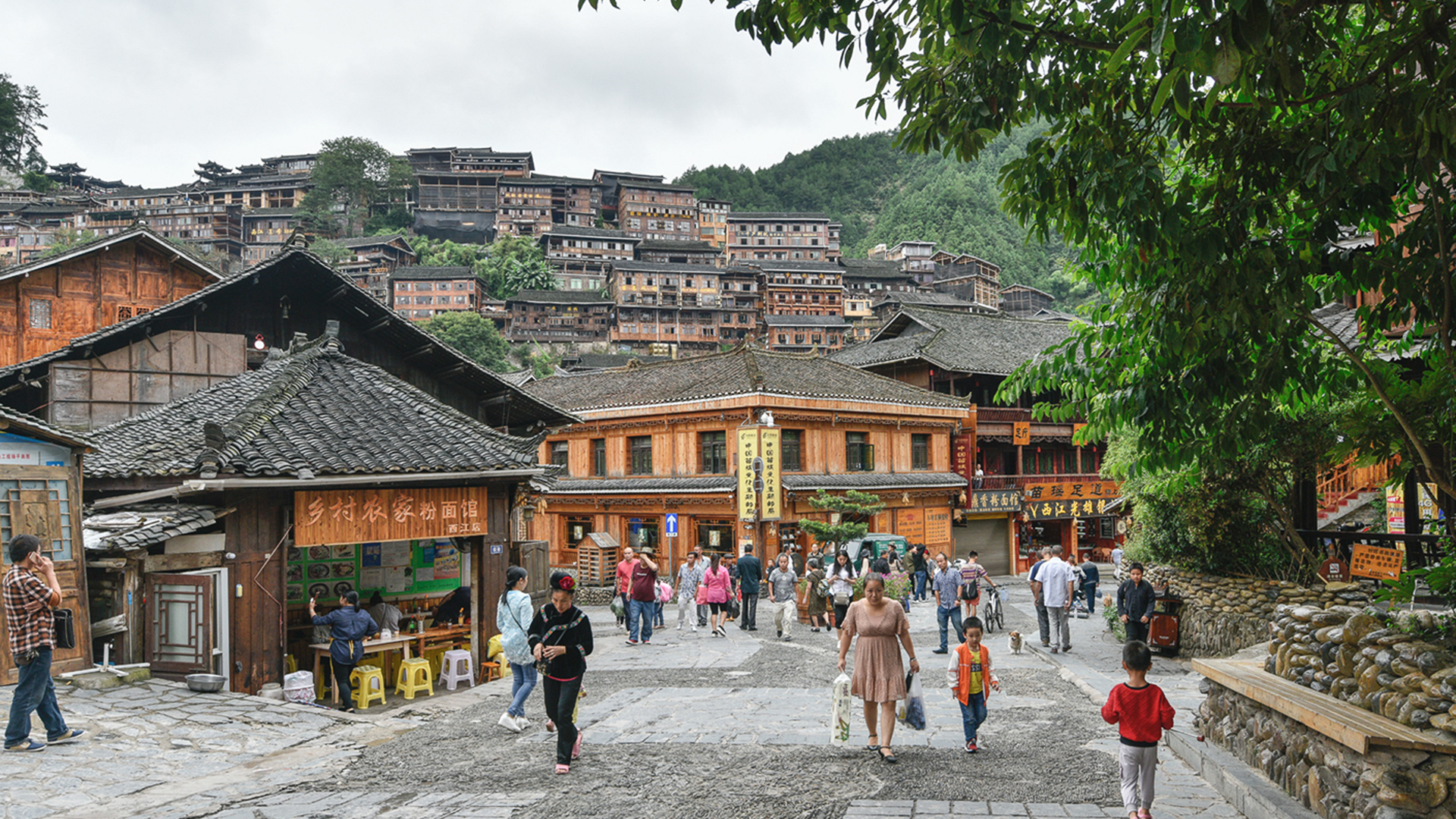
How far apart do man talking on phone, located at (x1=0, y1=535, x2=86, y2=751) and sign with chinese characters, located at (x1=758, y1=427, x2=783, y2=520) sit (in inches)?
787

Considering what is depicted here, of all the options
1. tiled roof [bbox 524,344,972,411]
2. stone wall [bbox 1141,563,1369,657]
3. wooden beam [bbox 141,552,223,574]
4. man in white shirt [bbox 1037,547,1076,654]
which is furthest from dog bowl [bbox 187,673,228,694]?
tiled roof [bbox 524,344,972,411]

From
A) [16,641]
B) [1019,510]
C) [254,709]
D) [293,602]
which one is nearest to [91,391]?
[293,602]

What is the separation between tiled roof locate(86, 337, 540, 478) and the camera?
11320 mm

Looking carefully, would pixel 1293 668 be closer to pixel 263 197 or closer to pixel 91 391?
pixel 91 391

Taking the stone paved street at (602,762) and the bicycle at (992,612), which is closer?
the stone paved street at (602,762)

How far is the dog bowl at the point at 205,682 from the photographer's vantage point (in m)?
10.2

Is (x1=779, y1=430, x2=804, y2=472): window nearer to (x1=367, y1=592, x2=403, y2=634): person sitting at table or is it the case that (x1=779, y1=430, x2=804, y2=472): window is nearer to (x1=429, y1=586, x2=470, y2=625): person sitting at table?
(x1=429, y1=586, x2=470, y2=625): person sitting at table

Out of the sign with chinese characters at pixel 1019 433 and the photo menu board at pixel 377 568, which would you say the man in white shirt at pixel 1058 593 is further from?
the sign with chinese characters at pixel 1019 433

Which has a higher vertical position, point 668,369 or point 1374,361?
point 668,369

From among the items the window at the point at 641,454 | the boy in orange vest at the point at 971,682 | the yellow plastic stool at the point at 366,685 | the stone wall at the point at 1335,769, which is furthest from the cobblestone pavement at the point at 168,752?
the window at the point at 641,454

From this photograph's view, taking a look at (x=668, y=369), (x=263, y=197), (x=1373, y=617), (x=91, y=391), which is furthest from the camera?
(x=263, y=197)

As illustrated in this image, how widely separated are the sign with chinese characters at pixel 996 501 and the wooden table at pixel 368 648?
24990mm

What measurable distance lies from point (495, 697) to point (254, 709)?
2.99 meters

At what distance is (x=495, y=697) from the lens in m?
11.9
